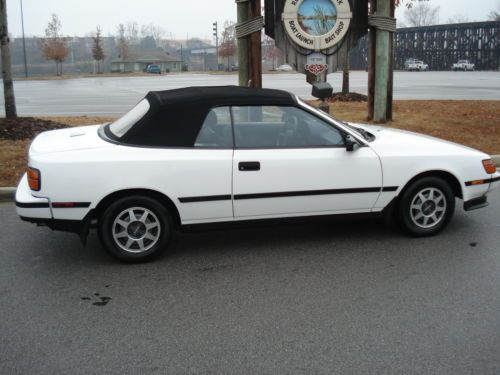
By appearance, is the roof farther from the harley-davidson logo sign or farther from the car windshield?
the harley-davidson logo sign

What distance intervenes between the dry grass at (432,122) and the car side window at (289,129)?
3723 millimetres

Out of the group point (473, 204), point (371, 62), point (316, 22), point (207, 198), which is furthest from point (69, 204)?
point (371, 62)

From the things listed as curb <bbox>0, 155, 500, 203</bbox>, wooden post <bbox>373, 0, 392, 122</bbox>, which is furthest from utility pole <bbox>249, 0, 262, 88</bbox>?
curb <bbox>0, 155, 500, 203</bbox>

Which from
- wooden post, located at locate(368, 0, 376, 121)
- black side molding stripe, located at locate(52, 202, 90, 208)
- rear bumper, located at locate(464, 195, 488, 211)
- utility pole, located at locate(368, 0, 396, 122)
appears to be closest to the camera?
black side molding stripe, located at locate(52, 202, 90, 208)

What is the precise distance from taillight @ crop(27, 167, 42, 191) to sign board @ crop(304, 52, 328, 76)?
6.26 meters

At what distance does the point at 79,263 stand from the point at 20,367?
1.72 meters

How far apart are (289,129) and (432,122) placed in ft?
24.4

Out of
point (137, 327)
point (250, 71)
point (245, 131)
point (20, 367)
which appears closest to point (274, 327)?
point (137, 327)

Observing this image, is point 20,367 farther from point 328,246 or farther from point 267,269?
point 328,246

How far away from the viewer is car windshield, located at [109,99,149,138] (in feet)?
16.2

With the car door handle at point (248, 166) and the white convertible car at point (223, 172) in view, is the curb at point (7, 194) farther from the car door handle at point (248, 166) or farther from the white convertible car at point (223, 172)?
the car door handle at point (248, 166)

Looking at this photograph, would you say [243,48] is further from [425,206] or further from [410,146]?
[425,206]

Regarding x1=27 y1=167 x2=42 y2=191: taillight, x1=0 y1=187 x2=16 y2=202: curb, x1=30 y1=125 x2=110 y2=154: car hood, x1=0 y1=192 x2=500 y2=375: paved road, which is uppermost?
x1=30 y1=125 x2=110 y2=154: car hood

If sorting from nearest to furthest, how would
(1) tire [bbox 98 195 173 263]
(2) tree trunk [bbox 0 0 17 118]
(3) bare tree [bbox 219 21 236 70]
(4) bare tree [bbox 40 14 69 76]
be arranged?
(1) tire [bbox 98 195 173 263] → (2) tree trunk [bbox 0 0 17 118] → (4) bare tree [bbox 40 14 69 76] → (3) bare tree [bbox 219 21 236 70]
